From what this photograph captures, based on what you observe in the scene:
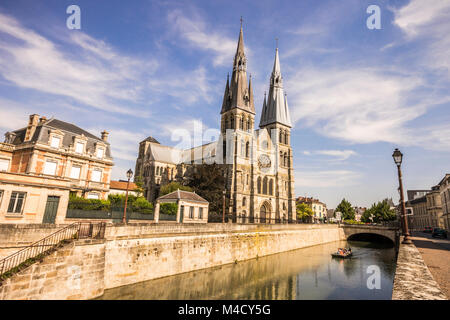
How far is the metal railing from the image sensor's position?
1055cm

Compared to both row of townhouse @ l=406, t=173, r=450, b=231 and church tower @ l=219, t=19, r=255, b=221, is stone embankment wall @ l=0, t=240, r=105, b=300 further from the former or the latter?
row of townhouse @ l=406, t=173, r=450, b=231

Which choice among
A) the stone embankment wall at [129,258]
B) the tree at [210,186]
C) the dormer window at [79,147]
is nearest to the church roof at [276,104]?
the tree at [210,186]

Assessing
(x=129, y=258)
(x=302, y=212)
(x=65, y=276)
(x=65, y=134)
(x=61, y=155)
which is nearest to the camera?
(x=65, y=276)

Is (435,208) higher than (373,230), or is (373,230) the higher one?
(435,208)

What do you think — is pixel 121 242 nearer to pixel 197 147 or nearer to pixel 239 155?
pixel 239 155

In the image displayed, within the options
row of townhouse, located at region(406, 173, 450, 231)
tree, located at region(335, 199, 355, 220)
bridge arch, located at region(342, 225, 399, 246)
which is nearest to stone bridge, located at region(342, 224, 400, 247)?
bridge arch, located at region(342, 225, 399, 246)

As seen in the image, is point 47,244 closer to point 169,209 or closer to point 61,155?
point 169,209

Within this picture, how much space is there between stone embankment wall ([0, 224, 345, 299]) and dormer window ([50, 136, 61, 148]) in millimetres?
18594

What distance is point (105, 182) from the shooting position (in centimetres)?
3138

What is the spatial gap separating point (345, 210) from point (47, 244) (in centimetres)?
8429

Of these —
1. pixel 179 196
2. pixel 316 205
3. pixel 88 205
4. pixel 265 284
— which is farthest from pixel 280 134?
pixel 316 205

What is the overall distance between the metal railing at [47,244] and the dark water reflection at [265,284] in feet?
11.5

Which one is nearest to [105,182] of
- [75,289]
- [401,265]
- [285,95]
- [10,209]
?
[10,209]

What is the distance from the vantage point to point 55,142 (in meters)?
27.5
